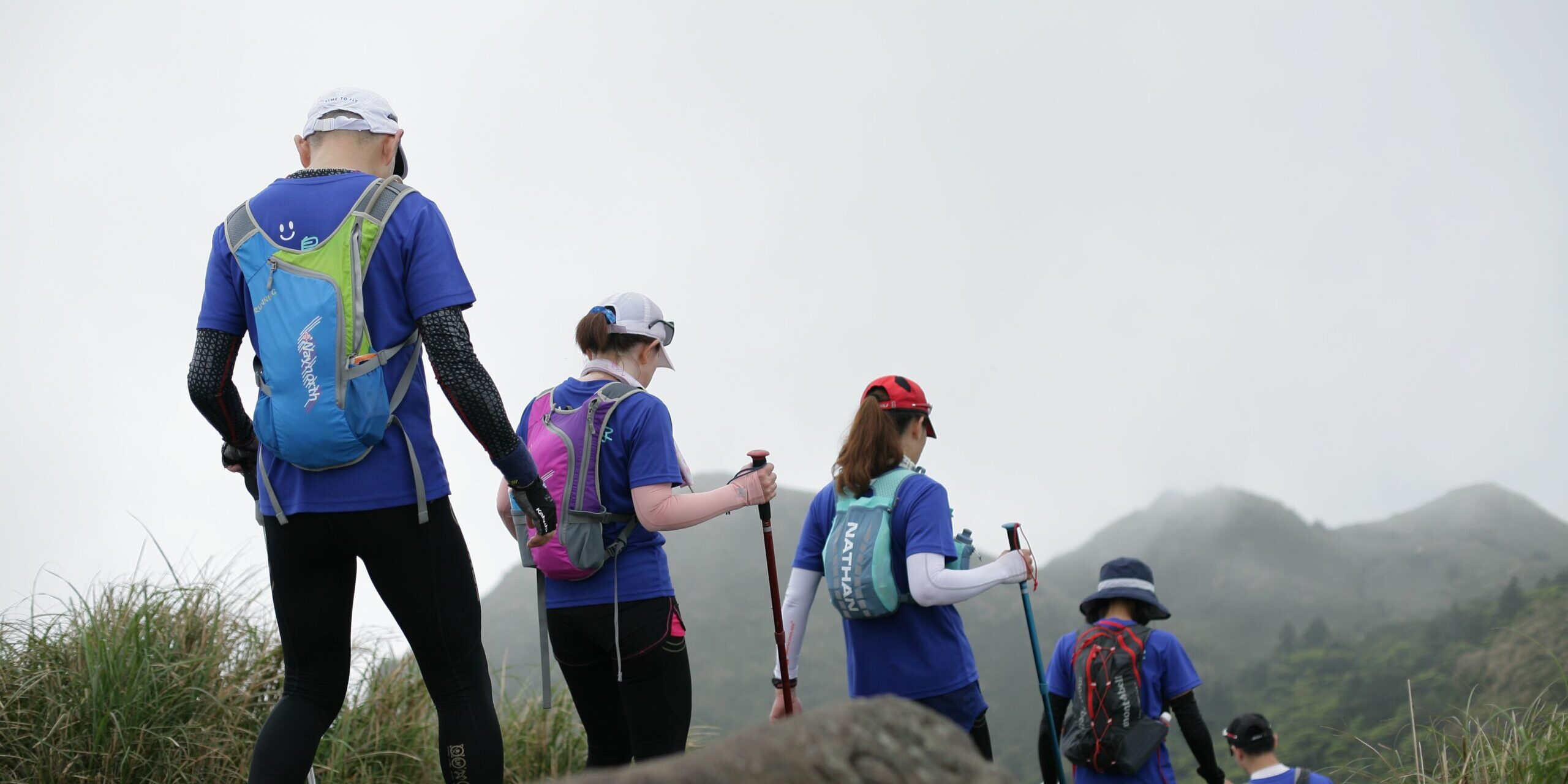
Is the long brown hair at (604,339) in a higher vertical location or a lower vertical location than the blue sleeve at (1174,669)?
higher

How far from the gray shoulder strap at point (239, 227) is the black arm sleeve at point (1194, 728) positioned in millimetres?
3978

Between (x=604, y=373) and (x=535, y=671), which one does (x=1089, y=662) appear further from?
(x=535, y=671)

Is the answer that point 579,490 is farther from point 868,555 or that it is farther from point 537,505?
point 868,555

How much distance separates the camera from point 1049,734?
192 inches

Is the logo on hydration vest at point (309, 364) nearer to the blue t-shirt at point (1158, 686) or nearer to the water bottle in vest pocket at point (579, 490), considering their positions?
the water bottle in vest pocket at point (579, 490)

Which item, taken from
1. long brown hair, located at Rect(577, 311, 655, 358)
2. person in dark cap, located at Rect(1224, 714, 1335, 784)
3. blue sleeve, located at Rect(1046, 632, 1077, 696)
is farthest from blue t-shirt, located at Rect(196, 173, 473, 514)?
person in dark cap, located at Rect(1224, 714, 1335, 784)

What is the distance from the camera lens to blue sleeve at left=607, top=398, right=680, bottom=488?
11.4 feet

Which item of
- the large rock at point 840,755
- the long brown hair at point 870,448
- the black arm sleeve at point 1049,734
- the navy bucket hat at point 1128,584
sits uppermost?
the long brown hair at point 870,448

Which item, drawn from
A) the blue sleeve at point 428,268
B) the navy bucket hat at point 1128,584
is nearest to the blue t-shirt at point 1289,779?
the navy bucket hat at point 1128,584

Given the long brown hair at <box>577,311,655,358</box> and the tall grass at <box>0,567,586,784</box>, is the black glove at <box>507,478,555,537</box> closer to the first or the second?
the long brown hair at <box>577,311,655,358</box>

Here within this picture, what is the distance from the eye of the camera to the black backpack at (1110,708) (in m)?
4.71

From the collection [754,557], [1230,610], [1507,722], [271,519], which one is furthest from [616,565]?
[1230,610]

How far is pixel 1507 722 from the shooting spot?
15.8 feet

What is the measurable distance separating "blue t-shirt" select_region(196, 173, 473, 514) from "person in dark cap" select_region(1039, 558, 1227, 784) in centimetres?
306
